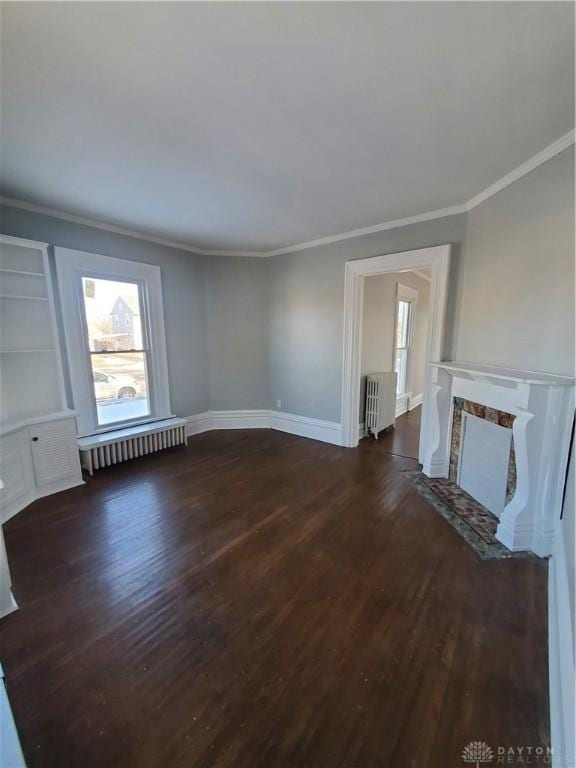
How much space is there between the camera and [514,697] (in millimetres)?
1246

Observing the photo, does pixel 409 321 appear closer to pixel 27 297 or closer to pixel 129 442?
pixel 129 442

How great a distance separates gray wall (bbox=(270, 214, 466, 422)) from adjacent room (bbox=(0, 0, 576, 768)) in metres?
0.06

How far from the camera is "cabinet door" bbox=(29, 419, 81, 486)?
2777 millimetres

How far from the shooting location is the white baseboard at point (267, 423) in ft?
13.9

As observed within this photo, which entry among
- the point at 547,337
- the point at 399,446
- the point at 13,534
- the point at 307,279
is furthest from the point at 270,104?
the point at 399,446

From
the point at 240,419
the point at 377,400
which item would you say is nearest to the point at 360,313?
the point at 377,400

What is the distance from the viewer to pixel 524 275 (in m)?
2.23

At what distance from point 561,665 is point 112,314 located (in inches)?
179

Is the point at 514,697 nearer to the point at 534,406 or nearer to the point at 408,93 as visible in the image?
the point at 534,406

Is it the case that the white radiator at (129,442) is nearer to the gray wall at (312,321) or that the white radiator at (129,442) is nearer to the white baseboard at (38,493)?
the white baseboard at (38,493)

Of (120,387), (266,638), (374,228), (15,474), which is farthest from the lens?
(120,387)

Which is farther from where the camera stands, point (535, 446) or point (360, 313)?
point (360, 313)

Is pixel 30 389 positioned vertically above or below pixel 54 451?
above

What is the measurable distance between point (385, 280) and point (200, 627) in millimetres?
4677
